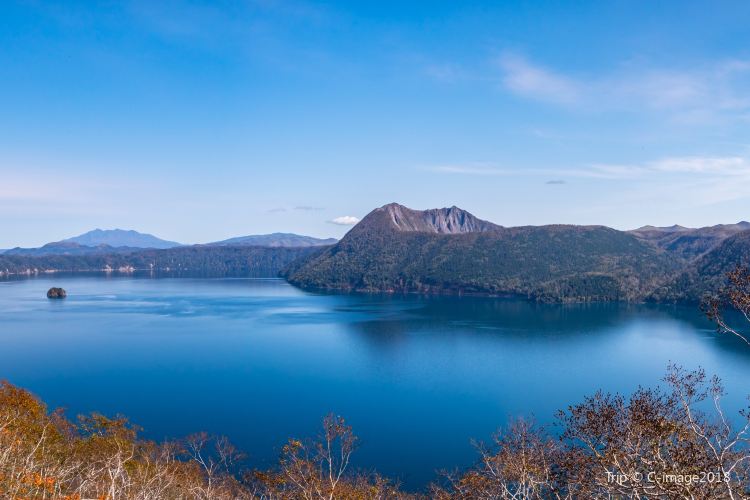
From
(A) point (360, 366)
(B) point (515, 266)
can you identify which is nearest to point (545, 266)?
(B) point (515, 266)

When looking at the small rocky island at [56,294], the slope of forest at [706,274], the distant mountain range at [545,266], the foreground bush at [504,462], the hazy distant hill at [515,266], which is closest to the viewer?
the foreground bush at [504,462]

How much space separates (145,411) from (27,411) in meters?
17.8

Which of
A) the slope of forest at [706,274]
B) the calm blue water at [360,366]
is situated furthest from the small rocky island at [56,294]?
the slope of forest at [706,274]

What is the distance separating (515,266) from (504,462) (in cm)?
15023

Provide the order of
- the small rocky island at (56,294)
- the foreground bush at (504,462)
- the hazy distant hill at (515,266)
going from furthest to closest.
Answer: the hazy distant hill at (515,266), the small rocky island at (56,294), the foreground bush at (504,462)

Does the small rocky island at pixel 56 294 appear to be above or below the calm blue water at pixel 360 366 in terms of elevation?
above

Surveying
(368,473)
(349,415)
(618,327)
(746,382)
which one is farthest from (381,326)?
(368,473)

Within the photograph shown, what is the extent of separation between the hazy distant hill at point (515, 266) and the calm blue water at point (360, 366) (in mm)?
24955

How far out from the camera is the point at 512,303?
388ft

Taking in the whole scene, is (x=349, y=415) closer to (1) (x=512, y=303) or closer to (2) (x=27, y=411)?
(2) (x=27, y=411)

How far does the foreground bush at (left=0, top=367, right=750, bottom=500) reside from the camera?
845 centimetres

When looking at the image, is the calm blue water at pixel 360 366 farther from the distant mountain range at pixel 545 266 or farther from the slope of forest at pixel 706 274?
the distant mountain range at pixel 545 266

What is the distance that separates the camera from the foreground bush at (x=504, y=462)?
8445mm

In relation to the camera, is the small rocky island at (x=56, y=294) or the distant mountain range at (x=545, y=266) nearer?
the distant mountain range at (x=545, y=266)
